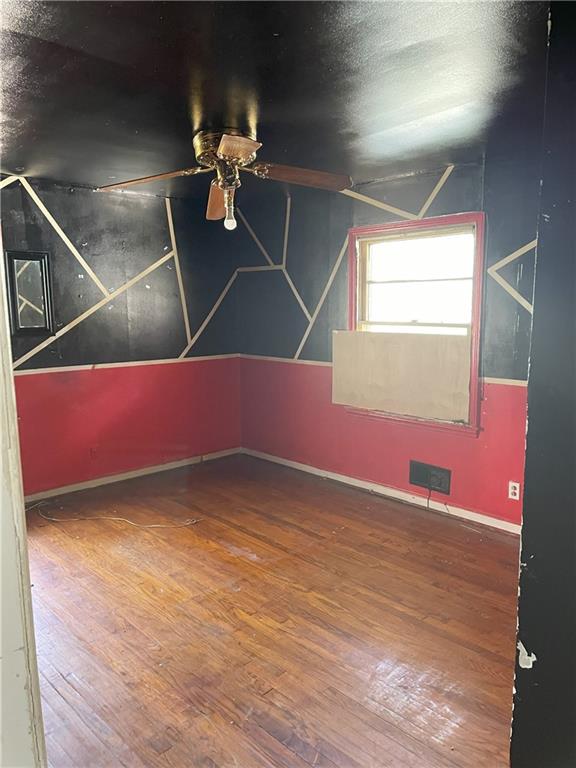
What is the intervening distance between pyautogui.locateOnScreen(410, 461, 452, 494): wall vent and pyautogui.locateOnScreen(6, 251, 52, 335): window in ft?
9.48

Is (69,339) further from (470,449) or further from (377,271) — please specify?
(470,449)

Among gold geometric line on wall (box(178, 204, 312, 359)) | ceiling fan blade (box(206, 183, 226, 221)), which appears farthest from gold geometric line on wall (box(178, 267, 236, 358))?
ceiling fan blade (box(206, 183, 226, 221))

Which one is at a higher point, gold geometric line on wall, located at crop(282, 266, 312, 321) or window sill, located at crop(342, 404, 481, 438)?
gold geometric line on wall, located at crop(282, 266, 312, 321)

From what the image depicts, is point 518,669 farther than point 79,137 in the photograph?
No

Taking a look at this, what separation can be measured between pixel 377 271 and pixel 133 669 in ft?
10.1

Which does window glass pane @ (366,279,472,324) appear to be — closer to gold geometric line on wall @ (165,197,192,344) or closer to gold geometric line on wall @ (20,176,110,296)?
gold geometric line on wall @ (165,197,192,344)

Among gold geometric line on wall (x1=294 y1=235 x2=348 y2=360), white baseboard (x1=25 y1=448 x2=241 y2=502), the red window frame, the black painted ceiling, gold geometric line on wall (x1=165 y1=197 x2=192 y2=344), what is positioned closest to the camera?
the black painted ceiling

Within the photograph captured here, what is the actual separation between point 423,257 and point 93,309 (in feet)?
8.28

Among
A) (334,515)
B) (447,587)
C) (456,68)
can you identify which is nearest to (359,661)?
(447,587)

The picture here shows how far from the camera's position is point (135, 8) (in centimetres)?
155

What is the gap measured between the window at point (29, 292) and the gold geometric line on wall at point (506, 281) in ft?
10.2

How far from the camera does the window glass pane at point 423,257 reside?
3.64 metres

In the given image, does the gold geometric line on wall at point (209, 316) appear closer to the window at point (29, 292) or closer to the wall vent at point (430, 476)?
the window at point (29, 292)

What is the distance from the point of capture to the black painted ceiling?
1619 millimetres
